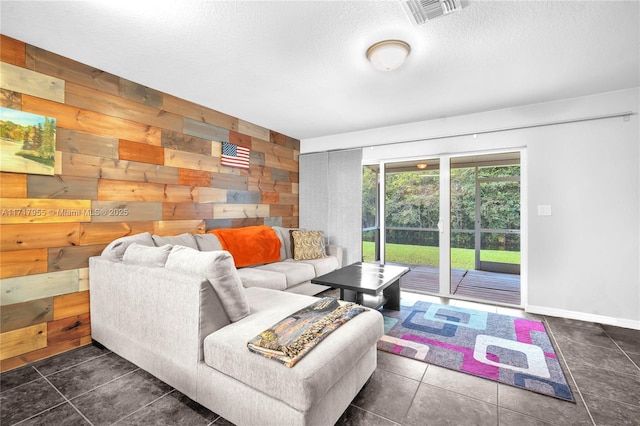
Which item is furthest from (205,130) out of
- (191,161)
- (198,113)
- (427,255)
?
(427,255)

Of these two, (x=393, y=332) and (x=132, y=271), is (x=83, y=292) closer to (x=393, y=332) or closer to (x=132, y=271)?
(x=132, y=271)

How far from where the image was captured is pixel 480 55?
2.51 meters

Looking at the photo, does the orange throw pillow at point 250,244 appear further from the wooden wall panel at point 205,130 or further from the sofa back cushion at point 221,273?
the sofa back cushion at point 221,273

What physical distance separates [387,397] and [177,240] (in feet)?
8.27

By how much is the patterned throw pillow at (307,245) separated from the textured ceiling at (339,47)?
196 cm

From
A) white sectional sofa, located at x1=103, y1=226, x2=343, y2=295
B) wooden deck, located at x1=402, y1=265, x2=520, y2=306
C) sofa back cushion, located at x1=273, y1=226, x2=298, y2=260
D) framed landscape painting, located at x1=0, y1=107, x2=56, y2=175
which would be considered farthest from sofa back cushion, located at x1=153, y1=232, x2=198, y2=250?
wooden deck, located at x1=402, y1=265, x2=520, y2=306

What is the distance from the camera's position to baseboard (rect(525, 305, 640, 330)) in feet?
10.3

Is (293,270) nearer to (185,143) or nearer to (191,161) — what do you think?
(191,161)

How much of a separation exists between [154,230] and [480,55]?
358cm

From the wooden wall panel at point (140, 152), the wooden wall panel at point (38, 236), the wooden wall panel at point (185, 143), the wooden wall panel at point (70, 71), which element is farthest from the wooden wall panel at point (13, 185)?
the wooden wall panel at point (185, 143)

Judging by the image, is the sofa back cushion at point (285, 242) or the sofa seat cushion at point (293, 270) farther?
the sofa back cushion at point (285, 242)

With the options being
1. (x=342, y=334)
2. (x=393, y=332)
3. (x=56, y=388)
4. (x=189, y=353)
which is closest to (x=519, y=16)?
(x=342, y=334)

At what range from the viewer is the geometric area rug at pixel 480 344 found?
7.08 ft

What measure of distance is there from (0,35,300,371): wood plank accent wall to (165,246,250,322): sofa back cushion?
4.42 ft
